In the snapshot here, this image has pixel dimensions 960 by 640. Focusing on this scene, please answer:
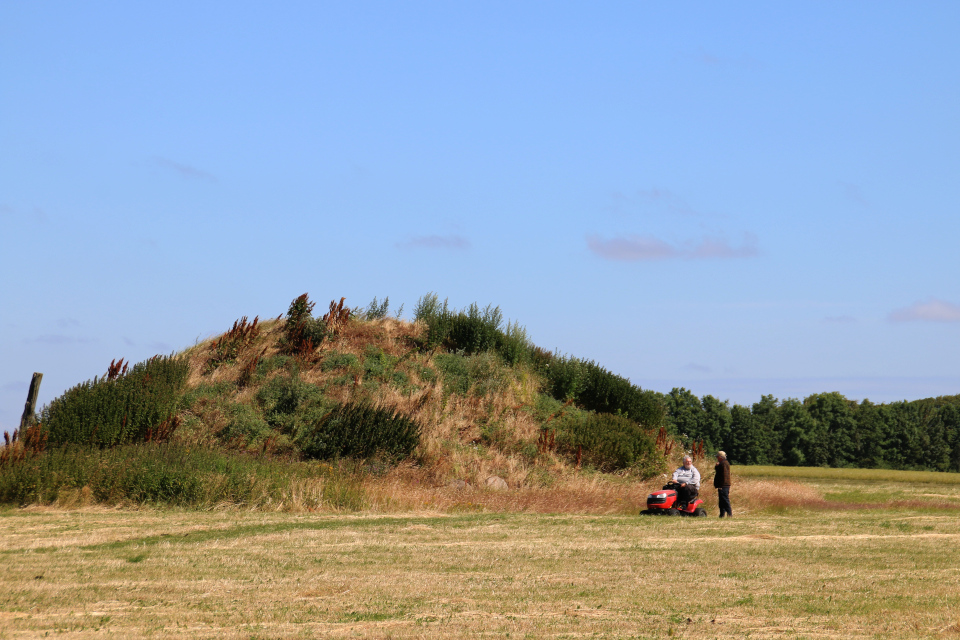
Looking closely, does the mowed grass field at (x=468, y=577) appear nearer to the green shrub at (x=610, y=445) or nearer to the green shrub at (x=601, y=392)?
the green shrub at (x=610, y=445)

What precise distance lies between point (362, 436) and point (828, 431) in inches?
2770

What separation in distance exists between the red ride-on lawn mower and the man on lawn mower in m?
0.08

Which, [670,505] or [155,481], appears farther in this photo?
[670,505]

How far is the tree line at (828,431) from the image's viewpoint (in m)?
82.8

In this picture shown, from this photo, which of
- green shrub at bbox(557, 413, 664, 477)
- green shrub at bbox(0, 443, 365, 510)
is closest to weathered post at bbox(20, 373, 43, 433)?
green shrub at bbox(0, 443, 365, 510)

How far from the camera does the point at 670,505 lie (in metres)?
20.9

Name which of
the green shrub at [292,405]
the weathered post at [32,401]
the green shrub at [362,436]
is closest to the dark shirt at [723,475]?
the green shrub at [362,436]

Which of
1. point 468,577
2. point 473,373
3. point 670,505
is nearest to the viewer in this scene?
point 468,577

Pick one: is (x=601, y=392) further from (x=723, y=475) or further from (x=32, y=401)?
(x=32, y=401)

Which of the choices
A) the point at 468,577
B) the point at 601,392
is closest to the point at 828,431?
the point at 601,392

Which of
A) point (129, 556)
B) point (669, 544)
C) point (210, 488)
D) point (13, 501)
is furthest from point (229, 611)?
point (13, 501)

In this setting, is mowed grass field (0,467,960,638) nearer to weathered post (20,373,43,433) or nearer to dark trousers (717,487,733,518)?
dark trousers (717,487,733,518)

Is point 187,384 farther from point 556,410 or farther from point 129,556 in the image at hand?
point 129,556

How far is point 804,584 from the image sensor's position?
1052 centimetres
